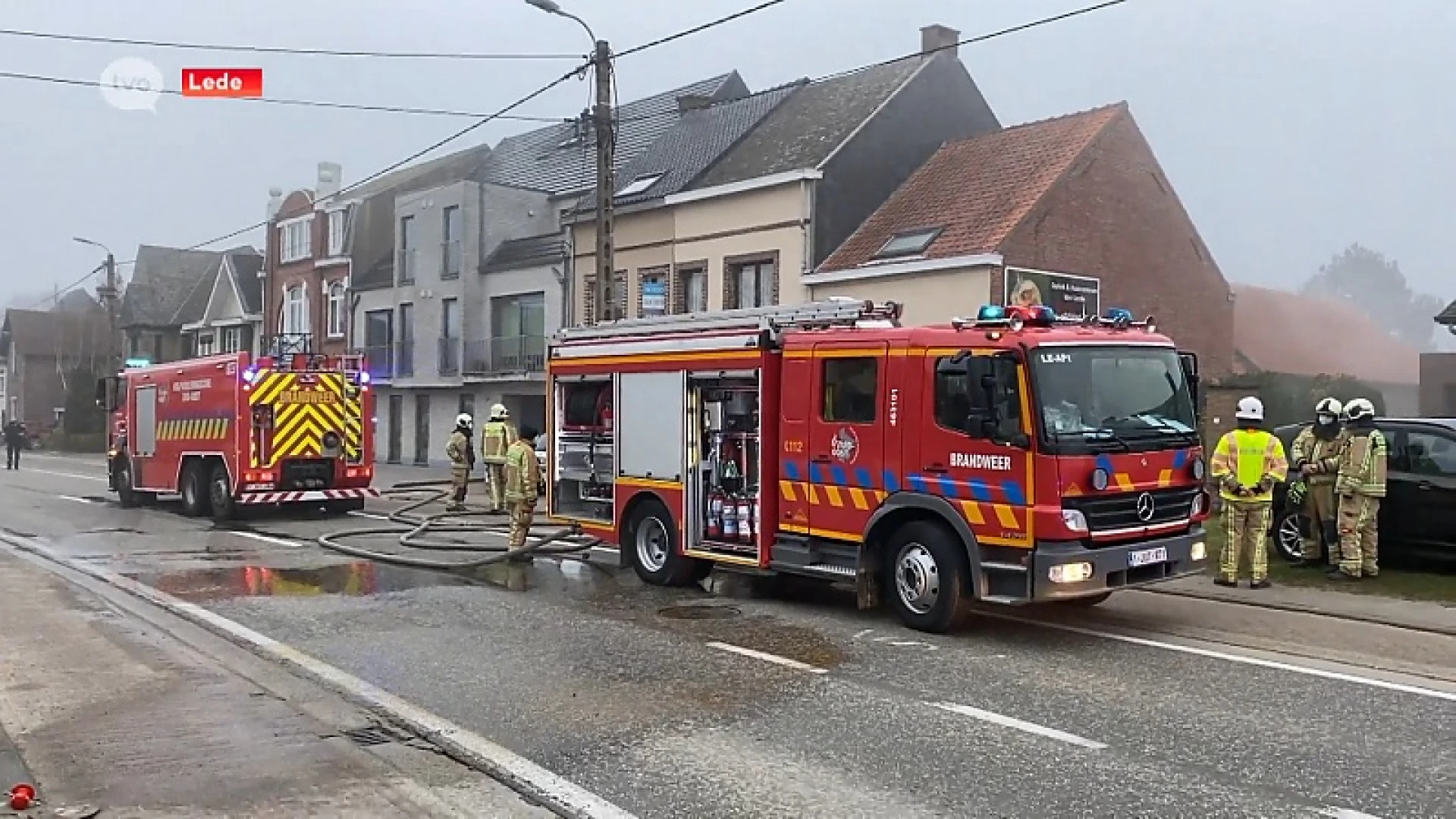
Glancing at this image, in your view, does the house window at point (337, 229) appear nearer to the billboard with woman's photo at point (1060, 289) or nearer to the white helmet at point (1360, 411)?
the billboard with woman's photo at point (1060, 289)

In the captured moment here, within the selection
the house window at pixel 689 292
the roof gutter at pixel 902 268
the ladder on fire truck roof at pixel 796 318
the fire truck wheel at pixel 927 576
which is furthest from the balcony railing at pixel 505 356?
the fire truck wheel at pixel 927 576

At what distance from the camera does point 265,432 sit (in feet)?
63.0

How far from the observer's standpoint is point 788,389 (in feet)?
36.1

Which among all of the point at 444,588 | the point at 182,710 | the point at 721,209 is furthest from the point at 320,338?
the point at 182,710

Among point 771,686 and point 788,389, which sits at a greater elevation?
point 788,389

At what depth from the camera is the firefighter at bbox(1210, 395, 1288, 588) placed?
448 inches

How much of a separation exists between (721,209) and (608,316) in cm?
953

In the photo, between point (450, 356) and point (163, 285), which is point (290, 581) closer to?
point (450, 356)

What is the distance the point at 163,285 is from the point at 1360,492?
6606cm

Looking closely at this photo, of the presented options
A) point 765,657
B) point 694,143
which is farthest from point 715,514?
point 694,143

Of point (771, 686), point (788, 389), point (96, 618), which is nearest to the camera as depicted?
point (771, 686)

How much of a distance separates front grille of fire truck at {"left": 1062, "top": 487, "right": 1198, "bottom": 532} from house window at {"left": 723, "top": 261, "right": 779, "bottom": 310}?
54.0 ft

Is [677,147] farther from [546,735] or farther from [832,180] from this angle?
Result: [546,735]

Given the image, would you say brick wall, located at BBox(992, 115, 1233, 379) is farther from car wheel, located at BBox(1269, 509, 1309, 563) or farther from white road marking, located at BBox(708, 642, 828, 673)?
white road marking, located at BBox(708, 642, 828, 673)
